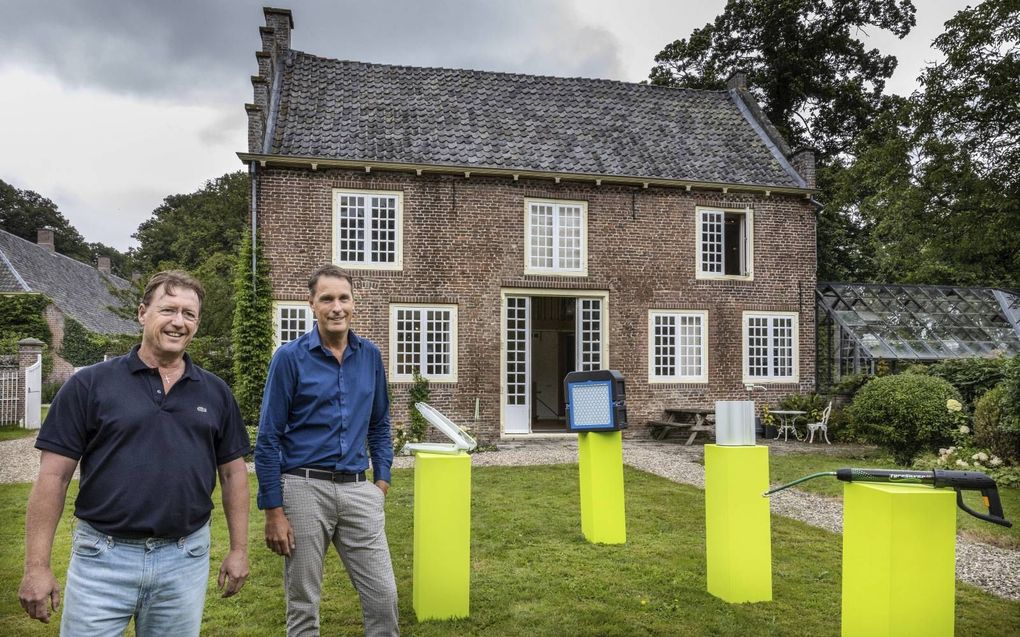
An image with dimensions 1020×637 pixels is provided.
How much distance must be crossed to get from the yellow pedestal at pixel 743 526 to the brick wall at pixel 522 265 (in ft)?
35.3

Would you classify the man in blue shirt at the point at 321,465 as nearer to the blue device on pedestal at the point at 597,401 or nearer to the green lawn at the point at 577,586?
the green lawn at the point at 577,586

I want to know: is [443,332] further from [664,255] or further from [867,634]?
[867,634]

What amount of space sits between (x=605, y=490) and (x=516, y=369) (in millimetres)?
9500

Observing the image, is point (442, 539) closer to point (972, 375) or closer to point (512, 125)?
point (972, 375)

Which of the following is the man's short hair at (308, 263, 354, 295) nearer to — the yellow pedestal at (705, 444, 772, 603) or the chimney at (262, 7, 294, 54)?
the yellow pedestal at (705, 444, 772, 603)

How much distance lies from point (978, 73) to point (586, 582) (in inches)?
747

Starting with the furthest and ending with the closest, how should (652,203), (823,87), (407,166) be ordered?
(823,87) → (652,203) → (407,166)

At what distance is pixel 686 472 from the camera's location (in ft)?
39.8

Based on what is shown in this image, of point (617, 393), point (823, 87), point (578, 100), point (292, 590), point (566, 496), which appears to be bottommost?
point (566, 496)

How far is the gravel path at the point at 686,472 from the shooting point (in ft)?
21.9

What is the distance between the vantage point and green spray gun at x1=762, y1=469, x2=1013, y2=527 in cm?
400

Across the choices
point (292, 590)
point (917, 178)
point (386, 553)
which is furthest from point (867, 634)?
point (917, 178)

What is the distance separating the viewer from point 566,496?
988cm

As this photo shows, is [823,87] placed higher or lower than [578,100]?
higher
